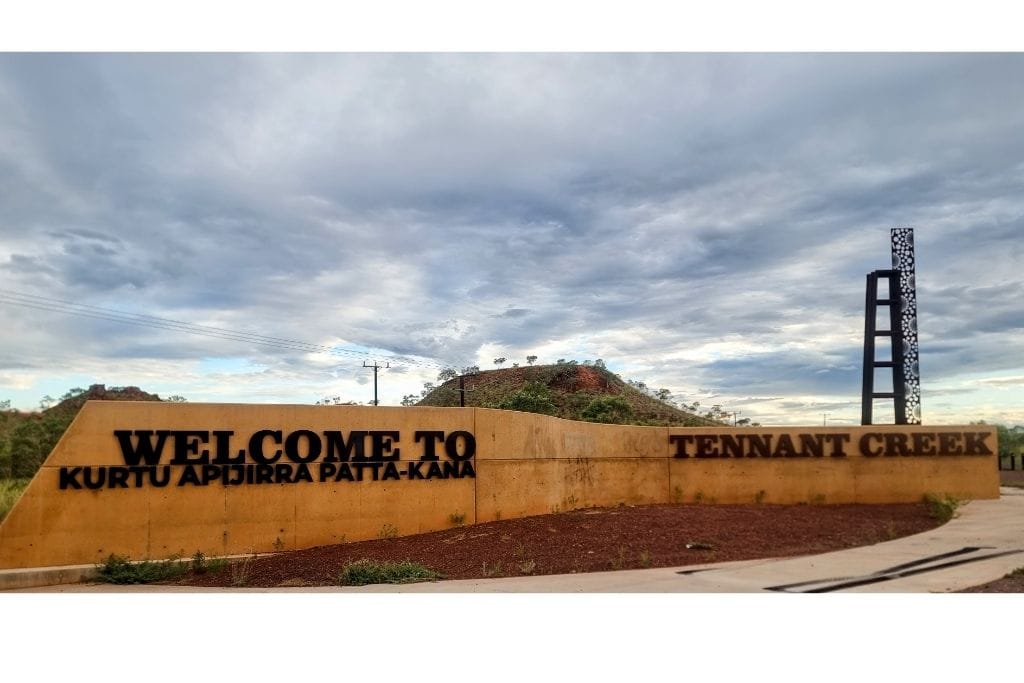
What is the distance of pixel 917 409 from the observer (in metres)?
34.8

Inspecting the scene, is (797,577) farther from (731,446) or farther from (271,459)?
(731,446)

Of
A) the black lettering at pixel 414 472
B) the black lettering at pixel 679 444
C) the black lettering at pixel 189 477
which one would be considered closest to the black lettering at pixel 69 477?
the black lettering at pixel 189 477

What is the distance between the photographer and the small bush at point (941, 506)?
20.8 meters

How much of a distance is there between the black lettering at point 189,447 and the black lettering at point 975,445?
2259 cm

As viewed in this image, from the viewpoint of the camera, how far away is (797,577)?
12.6 meters

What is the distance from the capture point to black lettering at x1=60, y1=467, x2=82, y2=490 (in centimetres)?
1396

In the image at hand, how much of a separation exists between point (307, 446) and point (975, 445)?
827 inches

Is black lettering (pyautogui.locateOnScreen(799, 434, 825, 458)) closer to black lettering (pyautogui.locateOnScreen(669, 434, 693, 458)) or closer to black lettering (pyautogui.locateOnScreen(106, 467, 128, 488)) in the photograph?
black lettering (pyautogui.locateOnScreen(669, 434, 693, 458))

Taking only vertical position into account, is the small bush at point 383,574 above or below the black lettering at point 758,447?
below

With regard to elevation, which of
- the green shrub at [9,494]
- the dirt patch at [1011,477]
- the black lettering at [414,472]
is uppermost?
the black lettering at [414,472]

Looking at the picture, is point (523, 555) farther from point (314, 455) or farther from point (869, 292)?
point (869, 292)

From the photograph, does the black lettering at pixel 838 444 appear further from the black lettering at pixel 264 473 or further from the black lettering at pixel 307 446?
the black lettering at pixel 264 473

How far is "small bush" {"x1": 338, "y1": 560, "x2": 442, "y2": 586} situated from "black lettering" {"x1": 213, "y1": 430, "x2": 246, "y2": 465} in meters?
3.47

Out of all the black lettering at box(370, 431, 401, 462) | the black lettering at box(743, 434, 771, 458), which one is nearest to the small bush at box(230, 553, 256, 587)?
the black lettering at box(370, 431, 401, 462)
